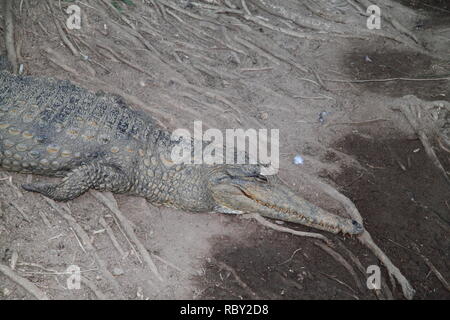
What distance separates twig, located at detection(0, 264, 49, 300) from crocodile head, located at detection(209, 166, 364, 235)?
192 centimetres

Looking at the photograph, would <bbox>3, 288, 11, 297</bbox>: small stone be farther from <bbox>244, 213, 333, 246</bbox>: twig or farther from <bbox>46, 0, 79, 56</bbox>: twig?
<bbox>46, 0, 79, 56</bbox>: twig

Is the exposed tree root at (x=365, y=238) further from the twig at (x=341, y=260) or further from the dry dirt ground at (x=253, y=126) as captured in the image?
the twig at (x=341, y=260)

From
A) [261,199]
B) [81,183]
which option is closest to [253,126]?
[261,199]

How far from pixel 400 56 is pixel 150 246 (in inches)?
217

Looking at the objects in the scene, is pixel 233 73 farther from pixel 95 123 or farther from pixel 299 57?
pixel 95 123

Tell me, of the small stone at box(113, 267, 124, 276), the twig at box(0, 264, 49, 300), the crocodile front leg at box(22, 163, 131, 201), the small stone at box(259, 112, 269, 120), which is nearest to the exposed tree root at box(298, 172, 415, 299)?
the small stone at box(259, 112, 269, 120)

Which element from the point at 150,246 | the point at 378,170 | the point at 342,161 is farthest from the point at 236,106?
the point at 150,246

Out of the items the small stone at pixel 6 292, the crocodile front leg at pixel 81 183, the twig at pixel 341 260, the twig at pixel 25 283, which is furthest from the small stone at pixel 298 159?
the small stone at pixel 6 292

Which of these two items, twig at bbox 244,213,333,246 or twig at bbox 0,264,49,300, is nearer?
twig at bbox 0,264,49,300

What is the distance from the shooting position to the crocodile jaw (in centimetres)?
454

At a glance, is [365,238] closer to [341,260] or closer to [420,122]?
[341,260]

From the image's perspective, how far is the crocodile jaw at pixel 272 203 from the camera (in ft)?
14.9

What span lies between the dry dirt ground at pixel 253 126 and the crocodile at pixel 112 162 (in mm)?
190

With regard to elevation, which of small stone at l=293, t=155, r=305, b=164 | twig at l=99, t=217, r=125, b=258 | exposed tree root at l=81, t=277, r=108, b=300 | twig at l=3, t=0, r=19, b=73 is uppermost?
twig at l=3, t=0, r=19, b=73
